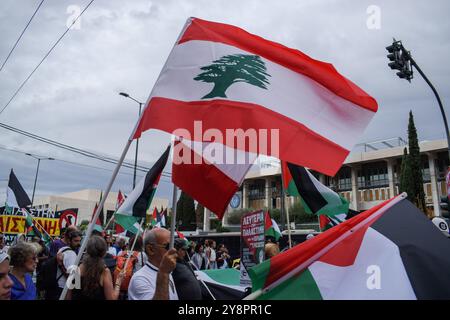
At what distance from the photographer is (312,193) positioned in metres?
6.60

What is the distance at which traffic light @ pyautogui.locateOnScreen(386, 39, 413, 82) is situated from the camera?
1159cm

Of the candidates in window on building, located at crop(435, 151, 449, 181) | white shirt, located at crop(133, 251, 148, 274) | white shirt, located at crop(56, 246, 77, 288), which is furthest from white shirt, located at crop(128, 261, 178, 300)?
window on building, located at crop(435, 151, 449, 181)

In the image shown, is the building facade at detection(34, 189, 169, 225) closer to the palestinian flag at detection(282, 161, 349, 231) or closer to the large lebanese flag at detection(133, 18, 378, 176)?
the palestinian flag at detection(282, 161, 349, 231)

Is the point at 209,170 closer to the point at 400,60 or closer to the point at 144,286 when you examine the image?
the point at 144,286

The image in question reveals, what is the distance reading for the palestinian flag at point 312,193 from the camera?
6.51m

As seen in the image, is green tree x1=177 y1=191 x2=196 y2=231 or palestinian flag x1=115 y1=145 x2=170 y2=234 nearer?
palestinian flag x1=115 y1=145 x2=170 y2=234

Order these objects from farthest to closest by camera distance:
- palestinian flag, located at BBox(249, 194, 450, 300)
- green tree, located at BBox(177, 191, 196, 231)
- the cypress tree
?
1. green tree, located at BBox(177, 191, 196, 231)
2. the cypress tree
3. palestinian flag, located at BBox(249, 194, 450, 300)

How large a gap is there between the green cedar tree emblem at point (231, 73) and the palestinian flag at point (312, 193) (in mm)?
3050

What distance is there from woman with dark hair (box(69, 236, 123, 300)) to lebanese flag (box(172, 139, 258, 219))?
146 centimetres

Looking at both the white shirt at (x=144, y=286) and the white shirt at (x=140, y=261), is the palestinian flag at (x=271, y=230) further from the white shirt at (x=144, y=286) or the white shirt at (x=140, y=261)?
the white shirt at (x=144, y=286)

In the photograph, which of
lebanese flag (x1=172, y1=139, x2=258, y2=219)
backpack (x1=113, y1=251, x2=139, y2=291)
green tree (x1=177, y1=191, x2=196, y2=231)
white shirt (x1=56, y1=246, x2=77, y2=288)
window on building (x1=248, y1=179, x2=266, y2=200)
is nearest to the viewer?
lebanese flag (x1=172, y1=139, x2=258, y2=219)

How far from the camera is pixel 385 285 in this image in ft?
7.57

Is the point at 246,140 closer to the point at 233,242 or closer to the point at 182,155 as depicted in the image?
the point at 182,155

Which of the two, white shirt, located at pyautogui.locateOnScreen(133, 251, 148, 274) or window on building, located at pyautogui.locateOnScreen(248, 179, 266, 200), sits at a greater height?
window on building, located at pyautogui.locateOnScreen(248, 179, 266, 200)
